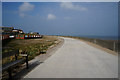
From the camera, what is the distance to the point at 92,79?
11.7 ft

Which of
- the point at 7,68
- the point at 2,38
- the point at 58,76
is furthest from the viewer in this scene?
the point at 2,38

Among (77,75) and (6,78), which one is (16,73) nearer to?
(6,78)

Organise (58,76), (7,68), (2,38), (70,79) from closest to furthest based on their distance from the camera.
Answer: (7,68) → (70,79) → (58,76) → (2,38)

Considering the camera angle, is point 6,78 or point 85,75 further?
point 85,75

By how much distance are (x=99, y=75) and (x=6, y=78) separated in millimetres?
3708

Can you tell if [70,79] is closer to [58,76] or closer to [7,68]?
[58,76]

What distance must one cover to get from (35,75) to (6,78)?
1081 millimetres

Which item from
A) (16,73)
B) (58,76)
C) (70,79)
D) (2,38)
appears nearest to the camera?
(70,79)

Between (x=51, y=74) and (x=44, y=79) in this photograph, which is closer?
(x=44, y=79)

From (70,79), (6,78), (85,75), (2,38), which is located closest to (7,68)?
(6,78)

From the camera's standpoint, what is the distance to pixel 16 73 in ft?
13.2

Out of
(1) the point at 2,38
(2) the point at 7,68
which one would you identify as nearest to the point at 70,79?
(2) the point at 7,68

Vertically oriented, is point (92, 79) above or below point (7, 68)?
below

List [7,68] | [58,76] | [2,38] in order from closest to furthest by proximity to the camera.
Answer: [7,68] → [58,76] → [2,38]
